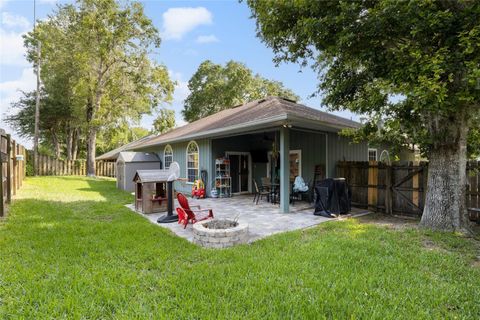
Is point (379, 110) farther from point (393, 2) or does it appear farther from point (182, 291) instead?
point (182, 291)

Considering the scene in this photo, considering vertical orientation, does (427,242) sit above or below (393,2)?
below

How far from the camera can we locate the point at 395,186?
709 cm

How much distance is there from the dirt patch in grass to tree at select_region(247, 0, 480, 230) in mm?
542

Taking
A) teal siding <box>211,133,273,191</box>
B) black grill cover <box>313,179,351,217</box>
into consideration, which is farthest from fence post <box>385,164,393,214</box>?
teal siding <box>211,133,273,191</box>

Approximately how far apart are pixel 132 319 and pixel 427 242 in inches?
183

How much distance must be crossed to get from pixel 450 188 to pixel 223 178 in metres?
7.14

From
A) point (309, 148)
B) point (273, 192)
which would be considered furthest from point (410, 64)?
point (273, 192)

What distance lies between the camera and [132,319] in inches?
88.1

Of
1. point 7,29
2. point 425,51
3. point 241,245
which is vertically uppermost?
point 7,29

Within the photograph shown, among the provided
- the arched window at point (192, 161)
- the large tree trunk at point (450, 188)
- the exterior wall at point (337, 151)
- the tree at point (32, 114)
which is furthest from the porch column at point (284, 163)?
the tree at point (32, 114)

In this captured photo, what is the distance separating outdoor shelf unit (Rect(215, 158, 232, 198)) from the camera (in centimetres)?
1025

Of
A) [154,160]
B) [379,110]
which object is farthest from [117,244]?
[154,160]

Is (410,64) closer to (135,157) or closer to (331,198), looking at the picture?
(331,198)

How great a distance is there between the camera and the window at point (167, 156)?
13109 mm
